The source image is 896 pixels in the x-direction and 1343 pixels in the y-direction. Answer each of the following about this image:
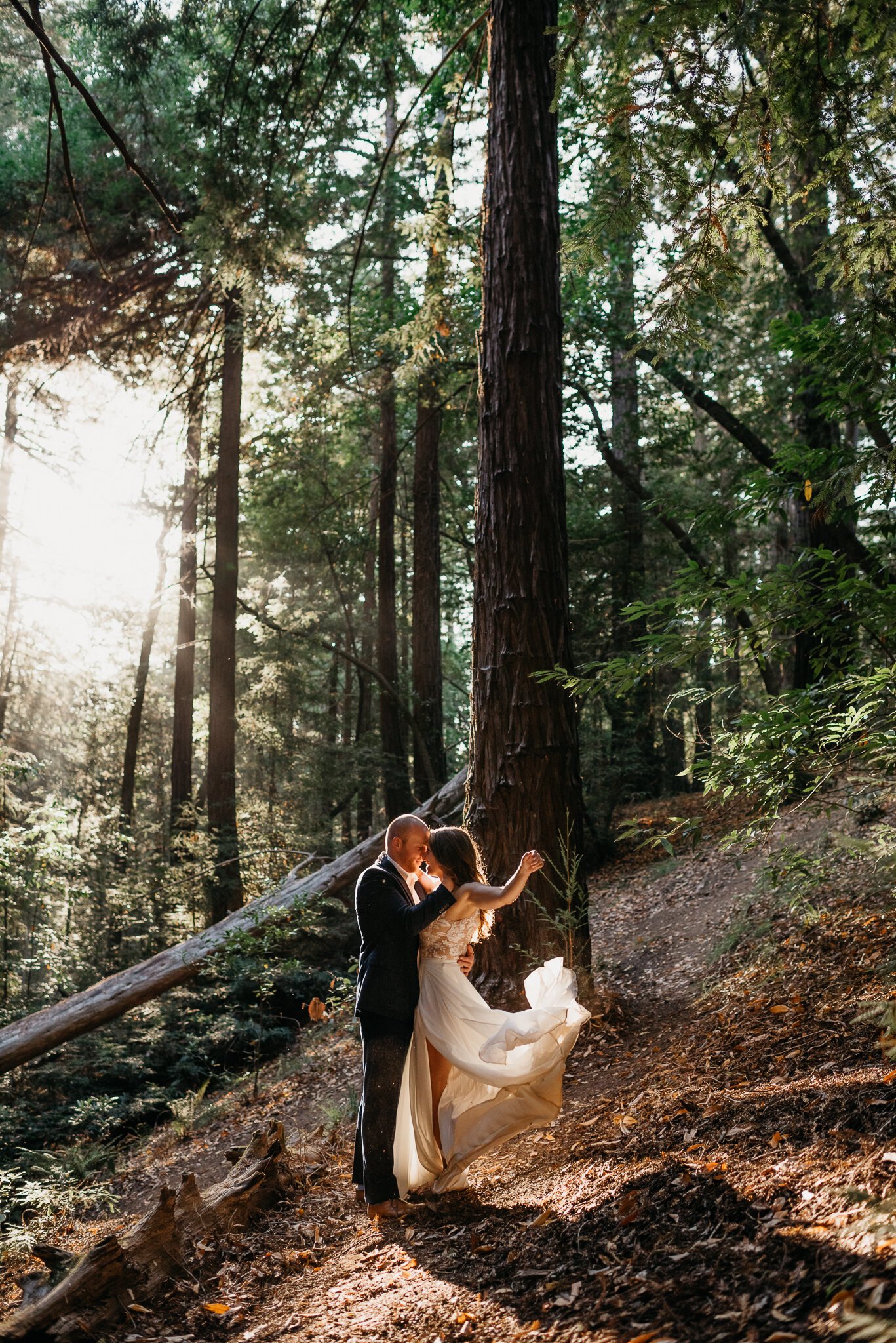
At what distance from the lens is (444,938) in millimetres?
4418

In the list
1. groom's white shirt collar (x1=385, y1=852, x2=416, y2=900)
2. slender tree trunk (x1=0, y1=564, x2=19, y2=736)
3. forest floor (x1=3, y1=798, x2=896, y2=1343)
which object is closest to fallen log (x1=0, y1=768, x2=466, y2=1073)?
forest floor (x1=3, y1=798, x2=896, y2=1343)

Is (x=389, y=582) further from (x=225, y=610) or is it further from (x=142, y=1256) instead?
(x=142, y=1256)

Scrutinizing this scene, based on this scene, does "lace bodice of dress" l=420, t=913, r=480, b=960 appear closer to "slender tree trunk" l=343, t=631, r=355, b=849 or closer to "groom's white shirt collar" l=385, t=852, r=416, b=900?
"groom's white shirt collar" l=385, t=852, r=416, b=900

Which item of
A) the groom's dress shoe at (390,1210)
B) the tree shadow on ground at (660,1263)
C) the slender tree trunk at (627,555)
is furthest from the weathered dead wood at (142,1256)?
the slender tree trunk at (627,555)

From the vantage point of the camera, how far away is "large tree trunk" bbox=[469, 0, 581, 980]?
5734mm

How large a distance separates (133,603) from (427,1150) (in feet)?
62.3

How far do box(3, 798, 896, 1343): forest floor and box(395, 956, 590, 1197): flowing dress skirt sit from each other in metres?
0.24

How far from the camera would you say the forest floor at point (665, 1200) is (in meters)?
2.46

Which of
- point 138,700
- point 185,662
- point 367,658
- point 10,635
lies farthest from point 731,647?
point 367,658

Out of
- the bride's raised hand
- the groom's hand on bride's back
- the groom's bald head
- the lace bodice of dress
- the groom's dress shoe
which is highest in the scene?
the groom's bald head

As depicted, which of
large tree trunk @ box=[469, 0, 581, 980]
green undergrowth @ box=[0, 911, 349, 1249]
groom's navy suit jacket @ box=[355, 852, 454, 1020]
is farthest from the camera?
green undergrowth @ box=[0, 911, 349, 1249]

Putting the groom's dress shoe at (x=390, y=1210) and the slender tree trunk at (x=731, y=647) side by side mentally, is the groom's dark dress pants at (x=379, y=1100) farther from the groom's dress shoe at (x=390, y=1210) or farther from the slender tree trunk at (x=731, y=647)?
the slender tree trunk at (x=731, y=647)

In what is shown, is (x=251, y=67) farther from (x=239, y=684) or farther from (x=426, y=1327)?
(x=239, y=684)

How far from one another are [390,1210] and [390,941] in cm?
123
